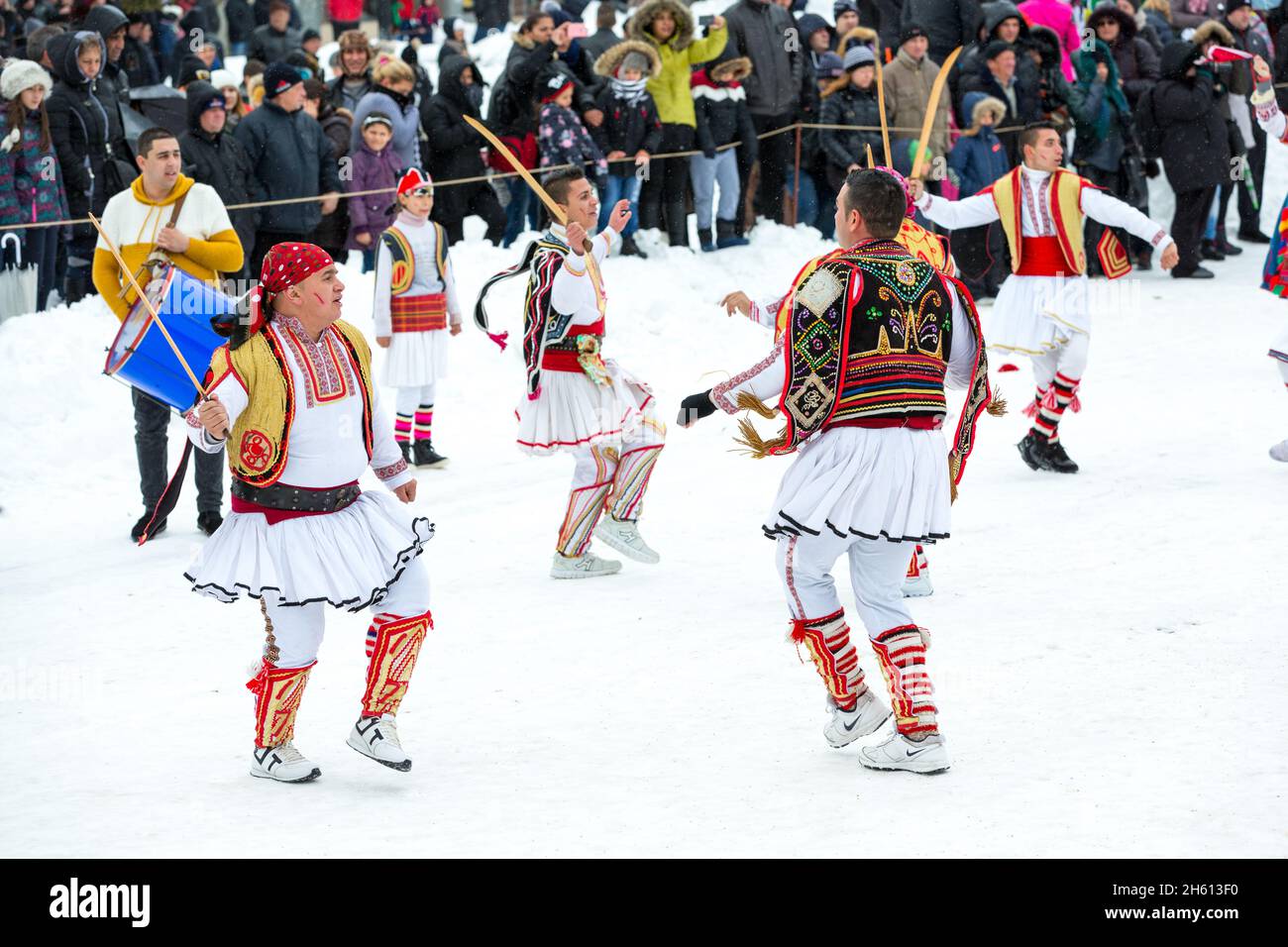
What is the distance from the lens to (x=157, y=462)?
28.5ft

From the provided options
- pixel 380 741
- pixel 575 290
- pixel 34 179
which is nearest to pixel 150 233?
pixel 575 290

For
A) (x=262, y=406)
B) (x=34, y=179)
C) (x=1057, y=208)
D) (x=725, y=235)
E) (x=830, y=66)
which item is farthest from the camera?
(x=830, y=66)

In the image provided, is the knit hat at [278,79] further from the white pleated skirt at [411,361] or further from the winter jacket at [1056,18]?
the winter jacket at [1056,18]

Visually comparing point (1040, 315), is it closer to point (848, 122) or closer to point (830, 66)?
point (848, 122)

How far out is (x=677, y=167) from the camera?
1386 centimetres

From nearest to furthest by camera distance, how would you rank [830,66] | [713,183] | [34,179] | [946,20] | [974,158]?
1. [34,179]
2. [713,183]
3. [974,158]
4. [830,66]
5. [946,20]

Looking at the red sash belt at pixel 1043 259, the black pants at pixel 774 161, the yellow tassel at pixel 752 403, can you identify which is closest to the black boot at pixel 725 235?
the black pants at pixel 774 161

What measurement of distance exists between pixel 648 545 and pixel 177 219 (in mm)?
2831

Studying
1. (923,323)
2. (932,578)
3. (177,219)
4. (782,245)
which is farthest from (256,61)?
(923,323)

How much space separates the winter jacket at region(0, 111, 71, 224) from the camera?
35.1ft

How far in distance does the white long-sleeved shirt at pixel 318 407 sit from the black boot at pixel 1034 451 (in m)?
5.28

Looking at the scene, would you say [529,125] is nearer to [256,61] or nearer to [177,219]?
[256,61]

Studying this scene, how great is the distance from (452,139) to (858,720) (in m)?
8.60

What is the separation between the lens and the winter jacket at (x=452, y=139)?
1293cm
